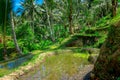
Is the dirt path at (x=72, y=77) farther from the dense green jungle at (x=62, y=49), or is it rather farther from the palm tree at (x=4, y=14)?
the palm tree at (x=4, y=14)

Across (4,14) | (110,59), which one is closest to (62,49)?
(4,14)

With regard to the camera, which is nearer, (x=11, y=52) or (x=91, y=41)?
(x=91, y=41)

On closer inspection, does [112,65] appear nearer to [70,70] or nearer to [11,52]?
[70,70]

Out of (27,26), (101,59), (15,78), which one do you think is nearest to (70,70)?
(15,78)

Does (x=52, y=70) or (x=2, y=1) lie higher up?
(x=2, y=1)

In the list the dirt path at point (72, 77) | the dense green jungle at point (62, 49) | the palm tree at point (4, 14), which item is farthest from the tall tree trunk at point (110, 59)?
the palm tree at point (4, 14)

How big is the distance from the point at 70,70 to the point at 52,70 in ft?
3.56

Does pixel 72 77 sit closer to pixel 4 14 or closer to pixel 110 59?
pixel 110 59

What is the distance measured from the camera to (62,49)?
22734 millimetres

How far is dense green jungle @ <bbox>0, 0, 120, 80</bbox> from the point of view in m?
9.25

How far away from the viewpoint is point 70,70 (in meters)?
13.4

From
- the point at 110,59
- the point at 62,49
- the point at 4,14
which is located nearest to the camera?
the point at 110,59

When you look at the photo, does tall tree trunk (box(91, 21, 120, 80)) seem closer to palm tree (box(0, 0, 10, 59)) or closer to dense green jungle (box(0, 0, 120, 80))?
dense green jungle (box(0, 0, 120, 80))

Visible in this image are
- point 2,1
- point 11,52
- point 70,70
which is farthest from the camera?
point 11,52
